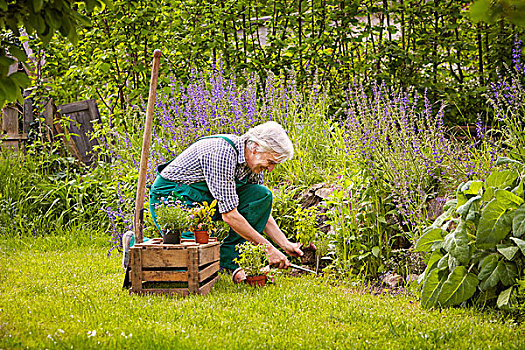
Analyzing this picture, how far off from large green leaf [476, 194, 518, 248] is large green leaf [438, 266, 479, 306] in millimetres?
189

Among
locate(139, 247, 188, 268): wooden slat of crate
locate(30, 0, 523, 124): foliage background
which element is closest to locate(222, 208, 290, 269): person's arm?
locate(139, 247, 188, 268): wooden slat of crate

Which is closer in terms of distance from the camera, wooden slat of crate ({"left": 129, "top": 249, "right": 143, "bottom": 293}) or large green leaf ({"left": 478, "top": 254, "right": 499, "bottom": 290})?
large green leaf ({"left": 478, "top": 254, "right": 499, "bottom": 290})

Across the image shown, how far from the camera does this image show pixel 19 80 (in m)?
2.09

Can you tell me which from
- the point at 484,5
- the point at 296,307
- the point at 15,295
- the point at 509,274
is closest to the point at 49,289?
the point at 15,295

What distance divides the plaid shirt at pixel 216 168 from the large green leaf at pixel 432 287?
4.22 ft

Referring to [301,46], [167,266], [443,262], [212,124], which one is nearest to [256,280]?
[167,266]

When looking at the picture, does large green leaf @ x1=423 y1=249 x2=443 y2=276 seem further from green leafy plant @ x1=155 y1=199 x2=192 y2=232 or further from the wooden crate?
green leafy plant @ x1=155 y1=199 x2=192 y2=232

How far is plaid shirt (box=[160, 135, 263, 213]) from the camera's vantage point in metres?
3.53

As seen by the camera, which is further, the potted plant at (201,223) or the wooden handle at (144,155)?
the potted plant at (201,223)

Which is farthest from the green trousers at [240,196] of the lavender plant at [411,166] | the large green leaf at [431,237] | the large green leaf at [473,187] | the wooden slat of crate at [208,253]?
the large green leaf at [473,187]

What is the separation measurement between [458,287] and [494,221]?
406mm

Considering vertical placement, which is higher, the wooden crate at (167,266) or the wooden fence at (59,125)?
the wooden fence at (59,125)

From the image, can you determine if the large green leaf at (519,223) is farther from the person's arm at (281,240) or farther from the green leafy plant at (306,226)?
the green leafy plant at (306,226)

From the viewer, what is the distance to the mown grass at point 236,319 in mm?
2369
